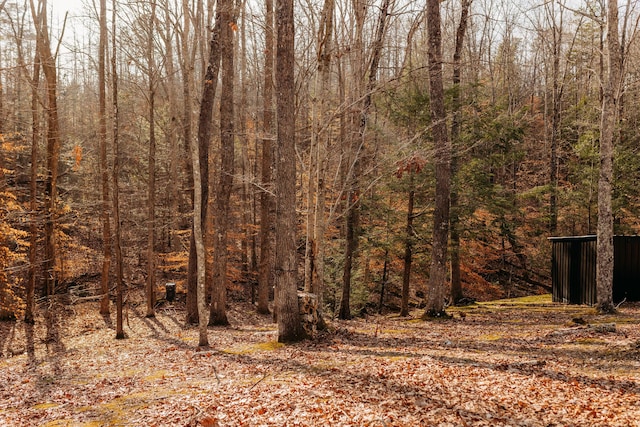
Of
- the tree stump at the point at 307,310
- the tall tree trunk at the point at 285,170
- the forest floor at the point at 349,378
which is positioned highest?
the tall tree trunk at the point at 285,170

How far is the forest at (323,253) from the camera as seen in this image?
625 cm

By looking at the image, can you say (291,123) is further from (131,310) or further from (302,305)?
(131,310)

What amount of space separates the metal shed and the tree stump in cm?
1011

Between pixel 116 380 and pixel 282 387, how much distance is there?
325cm

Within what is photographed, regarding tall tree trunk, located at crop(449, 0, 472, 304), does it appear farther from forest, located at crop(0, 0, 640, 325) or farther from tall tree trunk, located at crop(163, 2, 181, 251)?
tall tree trunk, located at crop(163, 2, 181, 251)

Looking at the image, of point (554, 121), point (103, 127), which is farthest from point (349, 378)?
point (554, 121)

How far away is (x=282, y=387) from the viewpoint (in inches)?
254

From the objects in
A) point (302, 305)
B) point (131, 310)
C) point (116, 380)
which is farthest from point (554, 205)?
point (116, 380)

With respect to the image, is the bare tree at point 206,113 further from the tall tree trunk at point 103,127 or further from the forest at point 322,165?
the tall tree trunk at point 103,127

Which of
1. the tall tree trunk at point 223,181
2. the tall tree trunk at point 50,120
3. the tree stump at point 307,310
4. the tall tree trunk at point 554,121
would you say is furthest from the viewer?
the tall tree trunk at point 554,121

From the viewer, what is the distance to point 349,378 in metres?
6.71

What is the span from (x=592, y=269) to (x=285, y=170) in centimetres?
1121

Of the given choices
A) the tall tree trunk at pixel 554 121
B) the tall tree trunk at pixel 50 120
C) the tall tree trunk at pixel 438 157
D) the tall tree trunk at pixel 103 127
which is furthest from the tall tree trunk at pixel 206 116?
the tall tree trunk at pixel 554 121

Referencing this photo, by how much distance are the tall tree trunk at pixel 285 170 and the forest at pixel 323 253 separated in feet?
0.13
